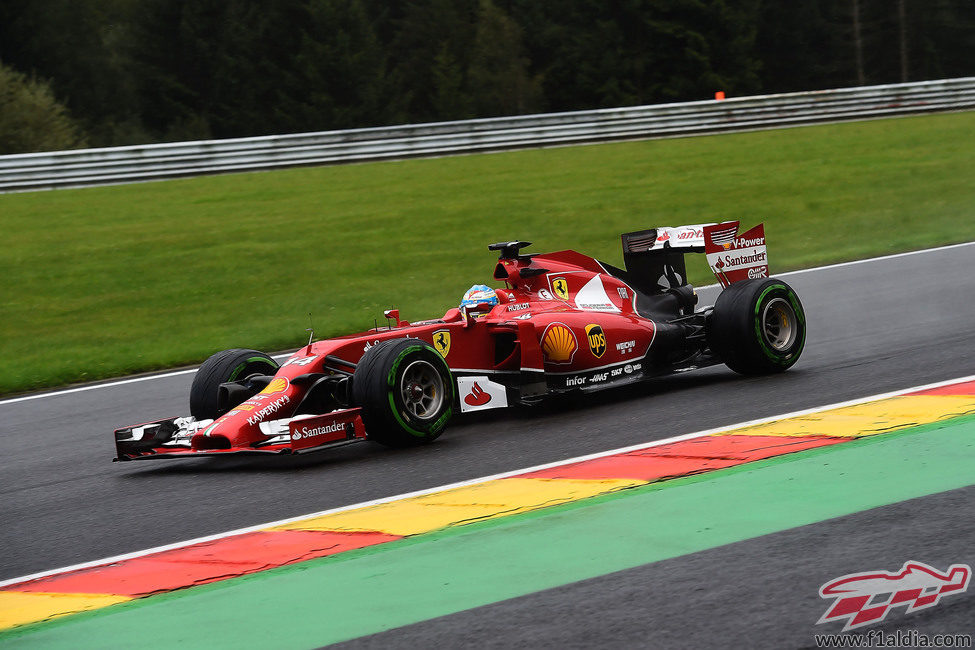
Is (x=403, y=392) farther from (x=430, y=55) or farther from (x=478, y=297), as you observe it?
(x=430, y=55)

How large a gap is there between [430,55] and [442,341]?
51.5 m

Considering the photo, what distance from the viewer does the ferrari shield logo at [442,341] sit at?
7949 mm

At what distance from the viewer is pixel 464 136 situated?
24922 mm

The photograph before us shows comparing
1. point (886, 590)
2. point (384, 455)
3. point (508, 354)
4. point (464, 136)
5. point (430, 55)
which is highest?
point (430, 55)

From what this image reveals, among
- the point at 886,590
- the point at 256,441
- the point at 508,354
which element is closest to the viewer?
the point at 886,590

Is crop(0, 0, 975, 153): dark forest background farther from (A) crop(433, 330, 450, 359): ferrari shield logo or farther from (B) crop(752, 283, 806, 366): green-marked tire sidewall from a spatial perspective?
(A) crop(433, 330, 450, 359): ferrari shield logo

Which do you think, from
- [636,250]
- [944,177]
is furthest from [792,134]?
[636,250]

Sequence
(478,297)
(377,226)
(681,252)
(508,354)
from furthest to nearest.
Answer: (377,226), (681,252), (478,297), (508,354)

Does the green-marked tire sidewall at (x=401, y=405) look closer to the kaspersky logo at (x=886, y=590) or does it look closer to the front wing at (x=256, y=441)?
the front wing at (x=256, y=441)

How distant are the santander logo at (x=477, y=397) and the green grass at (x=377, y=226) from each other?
16.3 ft

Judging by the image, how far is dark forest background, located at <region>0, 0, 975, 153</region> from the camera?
51.1m

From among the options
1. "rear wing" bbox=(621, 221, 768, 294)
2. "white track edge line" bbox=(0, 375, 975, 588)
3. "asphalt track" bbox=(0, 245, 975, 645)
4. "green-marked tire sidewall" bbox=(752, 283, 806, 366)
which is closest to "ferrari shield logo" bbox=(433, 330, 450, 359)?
"asphalt track" bbox=(0, 245, 975, 645)

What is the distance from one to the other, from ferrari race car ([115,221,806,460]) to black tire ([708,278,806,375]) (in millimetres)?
10

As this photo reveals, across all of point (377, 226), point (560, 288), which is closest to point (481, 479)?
point (560, 288)
